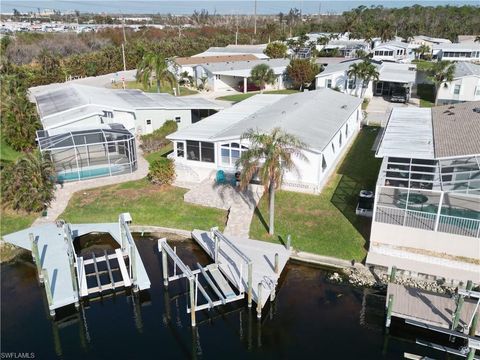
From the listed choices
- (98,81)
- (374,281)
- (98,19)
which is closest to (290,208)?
(374,281)

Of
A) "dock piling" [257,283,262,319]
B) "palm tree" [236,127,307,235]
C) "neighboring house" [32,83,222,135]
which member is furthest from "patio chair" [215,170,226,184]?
"neighboring house" [32,83,222,135]

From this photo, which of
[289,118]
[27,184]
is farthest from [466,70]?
[27,184]

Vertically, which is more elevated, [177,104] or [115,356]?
[177,104]

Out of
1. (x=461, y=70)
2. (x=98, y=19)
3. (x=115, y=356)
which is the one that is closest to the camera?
(x=115, y=356)

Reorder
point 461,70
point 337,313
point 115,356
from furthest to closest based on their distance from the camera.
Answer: point 461,70 < point 337,313 < point 115,356

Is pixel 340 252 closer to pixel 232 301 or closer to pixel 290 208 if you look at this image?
pixel 290 208

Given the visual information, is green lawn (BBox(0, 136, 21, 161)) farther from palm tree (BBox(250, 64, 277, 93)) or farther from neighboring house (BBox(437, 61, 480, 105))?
neighboring house (BBox(437, 61, 480, 105))

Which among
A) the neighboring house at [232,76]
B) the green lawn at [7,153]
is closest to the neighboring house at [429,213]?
the green lawn at [7,153]
